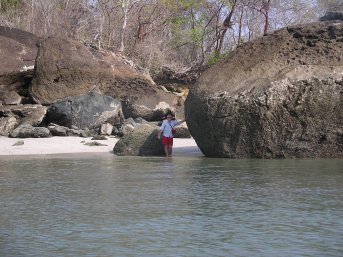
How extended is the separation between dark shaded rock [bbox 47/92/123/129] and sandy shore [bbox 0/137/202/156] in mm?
2570

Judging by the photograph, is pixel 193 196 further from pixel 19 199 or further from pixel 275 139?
pixel 275 139

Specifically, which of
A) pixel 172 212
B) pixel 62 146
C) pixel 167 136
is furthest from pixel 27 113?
pixel 172 212

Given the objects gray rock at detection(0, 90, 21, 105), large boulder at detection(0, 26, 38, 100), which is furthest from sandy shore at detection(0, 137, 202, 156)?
large boulder at detection(0, 26, 38, 100)

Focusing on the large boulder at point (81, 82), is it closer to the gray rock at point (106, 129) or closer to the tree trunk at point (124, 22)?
the gray rock at point (106, 129)

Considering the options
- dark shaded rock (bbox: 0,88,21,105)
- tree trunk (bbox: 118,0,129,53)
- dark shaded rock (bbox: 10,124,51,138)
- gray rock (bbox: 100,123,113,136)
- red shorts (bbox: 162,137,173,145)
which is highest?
tree trunk (bbox: 118,0,129,53)

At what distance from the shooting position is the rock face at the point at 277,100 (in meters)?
11.8

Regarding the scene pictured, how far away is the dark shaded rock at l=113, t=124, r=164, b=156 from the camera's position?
1412 centimetres

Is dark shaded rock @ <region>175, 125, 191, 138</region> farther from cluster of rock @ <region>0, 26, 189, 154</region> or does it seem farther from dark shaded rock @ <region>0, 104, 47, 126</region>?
dark shaded rock @ <region>0, 104, 47, 126</region>

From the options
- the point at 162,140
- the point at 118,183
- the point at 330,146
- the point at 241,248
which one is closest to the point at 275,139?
the point at 330,146

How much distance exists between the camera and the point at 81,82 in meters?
23.4

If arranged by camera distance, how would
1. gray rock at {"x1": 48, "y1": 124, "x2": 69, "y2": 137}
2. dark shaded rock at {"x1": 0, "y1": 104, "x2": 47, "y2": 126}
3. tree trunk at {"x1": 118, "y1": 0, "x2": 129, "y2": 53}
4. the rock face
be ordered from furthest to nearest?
tree trunk at {"x1": 118, "y1": 0, "x2": 129, "y2": 53} < dark shaded rock at {"x1": 0, "y1": 104, "x2": 47, "y2": 126} < gray rock at {"x1": 48, "y1": 124, "x2": 69, "y2": 137} < the rock face

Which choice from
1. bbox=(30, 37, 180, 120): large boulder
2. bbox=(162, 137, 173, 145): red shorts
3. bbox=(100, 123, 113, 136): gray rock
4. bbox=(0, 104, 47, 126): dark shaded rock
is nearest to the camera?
bbox=(162, 137, 173, 145): red shorts

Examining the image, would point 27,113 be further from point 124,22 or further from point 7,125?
point 124,22

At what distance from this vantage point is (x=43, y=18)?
32062 mm
